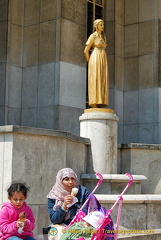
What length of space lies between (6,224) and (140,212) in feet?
12.7

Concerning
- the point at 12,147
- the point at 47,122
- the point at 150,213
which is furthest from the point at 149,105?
the point at 12,147

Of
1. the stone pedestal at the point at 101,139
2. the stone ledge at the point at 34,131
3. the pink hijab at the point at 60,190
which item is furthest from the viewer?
the stone pedestal at the point at 101,139

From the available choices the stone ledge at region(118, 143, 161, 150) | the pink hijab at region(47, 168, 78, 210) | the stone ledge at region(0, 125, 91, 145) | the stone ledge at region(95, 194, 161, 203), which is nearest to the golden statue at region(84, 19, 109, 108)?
the stone ledge at region(118, 143, 161, 150)

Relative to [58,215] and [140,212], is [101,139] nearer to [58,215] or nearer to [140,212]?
[140,212]

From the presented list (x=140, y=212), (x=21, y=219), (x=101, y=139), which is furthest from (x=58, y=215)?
(x=101, y=139)

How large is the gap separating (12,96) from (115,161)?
443 cm

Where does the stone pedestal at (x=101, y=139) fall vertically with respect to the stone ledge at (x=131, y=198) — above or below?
above

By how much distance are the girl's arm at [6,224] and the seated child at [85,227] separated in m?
0.59

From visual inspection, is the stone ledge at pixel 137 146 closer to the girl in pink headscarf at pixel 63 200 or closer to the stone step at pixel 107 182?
the stone step at pixel 107 182

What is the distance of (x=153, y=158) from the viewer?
1252 cm

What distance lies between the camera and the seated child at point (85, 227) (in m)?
6.14

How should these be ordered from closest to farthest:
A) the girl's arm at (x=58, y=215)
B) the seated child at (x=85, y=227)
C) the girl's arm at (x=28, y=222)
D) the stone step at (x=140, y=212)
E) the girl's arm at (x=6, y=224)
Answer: the seated child at (x=85, y=227)
the girl's arm at (x=6, y=224)
the girl's arm at (x=28, y=222)
the girl's arm at (x=58, y=215)
the stone step at (x=140, y=212)

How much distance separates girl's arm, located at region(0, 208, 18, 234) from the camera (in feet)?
20.8

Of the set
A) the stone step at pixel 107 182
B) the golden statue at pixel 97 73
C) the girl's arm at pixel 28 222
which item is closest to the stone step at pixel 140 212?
the stone step at pixel 107 182
